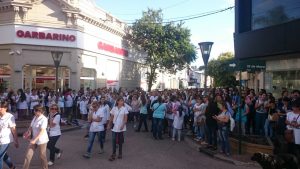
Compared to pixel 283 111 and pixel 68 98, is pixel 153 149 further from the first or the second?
pixel 68 98

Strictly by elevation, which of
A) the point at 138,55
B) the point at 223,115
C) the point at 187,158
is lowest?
the point at 187,158

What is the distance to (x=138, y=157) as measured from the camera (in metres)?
11.6

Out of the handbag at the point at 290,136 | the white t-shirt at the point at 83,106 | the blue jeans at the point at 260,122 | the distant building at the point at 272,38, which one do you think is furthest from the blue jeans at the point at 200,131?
the white t-shirt at the point at 83,106

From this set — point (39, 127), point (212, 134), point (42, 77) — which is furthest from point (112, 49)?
point (39, 127)

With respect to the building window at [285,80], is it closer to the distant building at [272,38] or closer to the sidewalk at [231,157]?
the distant building at [272,38]

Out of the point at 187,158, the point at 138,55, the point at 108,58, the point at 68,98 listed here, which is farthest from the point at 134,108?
the point at 138,55

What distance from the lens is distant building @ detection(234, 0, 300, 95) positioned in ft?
59.7

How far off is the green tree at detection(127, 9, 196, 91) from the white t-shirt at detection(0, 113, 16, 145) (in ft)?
102

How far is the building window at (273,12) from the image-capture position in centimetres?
1859

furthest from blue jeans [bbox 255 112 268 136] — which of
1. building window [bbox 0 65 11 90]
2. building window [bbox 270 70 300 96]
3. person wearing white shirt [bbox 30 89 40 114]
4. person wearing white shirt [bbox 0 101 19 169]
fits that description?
building window [bbox 0 65 11 90]

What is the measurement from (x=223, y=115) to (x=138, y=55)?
108 ft

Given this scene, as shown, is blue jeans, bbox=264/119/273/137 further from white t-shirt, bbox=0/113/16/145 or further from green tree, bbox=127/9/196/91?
green tree, bbox=127/9/196/91

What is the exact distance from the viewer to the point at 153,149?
13.2 meters

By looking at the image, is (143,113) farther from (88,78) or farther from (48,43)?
(88,78)
